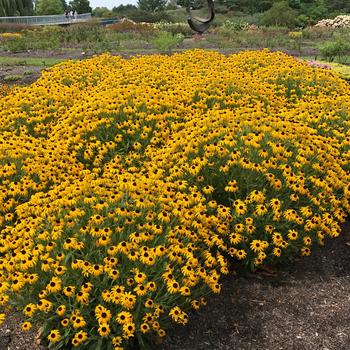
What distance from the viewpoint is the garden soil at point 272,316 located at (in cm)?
416

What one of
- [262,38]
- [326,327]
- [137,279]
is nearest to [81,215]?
[137,279]

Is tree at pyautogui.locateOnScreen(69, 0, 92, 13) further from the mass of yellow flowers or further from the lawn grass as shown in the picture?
the mass of yellow flowers

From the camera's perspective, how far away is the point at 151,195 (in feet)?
14.7

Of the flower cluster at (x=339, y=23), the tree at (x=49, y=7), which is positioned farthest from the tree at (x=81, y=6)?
the flower cluster at (x=339, y=23)

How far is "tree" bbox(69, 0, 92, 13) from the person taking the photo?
61281 millimetres

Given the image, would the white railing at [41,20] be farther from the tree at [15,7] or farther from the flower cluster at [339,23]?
the flower cluster at [339,23]

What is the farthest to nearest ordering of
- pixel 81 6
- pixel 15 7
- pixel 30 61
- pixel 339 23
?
pixel 81 6
pixel 15 7
pixel 339 23
pixel 30 61

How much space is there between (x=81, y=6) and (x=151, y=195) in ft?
204

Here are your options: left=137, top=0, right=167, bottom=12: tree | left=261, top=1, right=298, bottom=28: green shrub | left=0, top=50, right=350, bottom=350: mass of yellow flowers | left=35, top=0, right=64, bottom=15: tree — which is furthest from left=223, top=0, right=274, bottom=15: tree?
left=0, top=50, right=350, bottom=350: mass of yellow flowers

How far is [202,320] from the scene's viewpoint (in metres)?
4.43

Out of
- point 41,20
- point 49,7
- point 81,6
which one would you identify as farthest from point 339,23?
point 81,6

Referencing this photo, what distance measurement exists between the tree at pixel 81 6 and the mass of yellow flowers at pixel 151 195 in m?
57.4

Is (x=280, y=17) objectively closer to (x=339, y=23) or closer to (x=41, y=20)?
(x=339, y=23)

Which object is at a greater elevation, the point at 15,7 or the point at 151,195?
the point at 151,195
